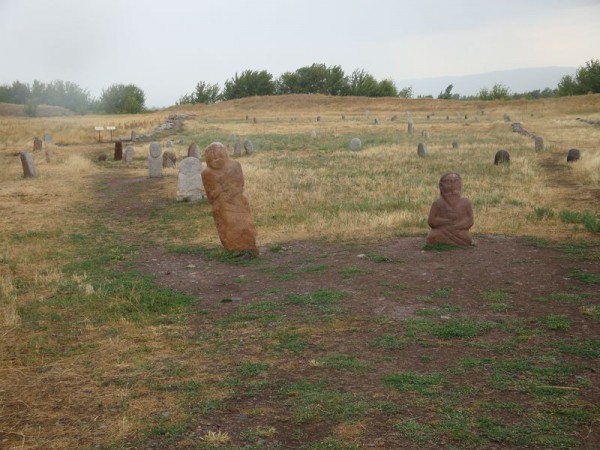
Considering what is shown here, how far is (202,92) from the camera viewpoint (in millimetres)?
90500

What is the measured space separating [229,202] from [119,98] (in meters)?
73.0

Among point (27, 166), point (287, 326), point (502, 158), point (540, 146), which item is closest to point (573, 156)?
point (502, 158)

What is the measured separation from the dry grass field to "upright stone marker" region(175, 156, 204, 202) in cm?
68

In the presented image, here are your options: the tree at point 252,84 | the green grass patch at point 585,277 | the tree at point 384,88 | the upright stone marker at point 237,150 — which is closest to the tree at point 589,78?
the tree at point 384,88

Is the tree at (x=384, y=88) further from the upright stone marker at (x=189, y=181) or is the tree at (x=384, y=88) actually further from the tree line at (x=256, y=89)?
the upright stone marker at (x=189, y=181)

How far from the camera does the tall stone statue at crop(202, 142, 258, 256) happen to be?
1191 centimetres

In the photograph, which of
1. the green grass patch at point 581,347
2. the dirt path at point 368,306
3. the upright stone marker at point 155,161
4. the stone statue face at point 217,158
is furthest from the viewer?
the upright stone marker at point 155,161

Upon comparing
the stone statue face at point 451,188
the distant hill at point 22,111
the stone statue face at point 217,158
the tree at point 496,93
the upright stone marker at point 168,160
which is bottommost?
the stone statue face at point 451,188

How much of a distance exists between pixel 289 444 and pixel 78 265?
7.66 m

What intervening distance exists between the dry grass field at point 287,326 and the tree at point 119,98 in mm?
61677

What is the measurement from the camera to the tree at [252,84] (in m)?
88.8

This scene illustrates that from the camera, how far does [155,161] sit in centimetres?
2281

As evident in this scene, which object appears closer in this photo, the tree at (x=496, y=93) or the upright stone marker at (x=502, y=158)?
the upright stone marker at (x=502, y=158)

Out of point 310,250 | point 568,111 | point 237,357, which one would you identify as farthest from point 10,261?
point 568,111
